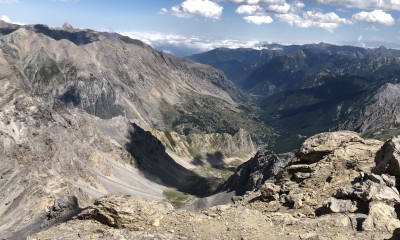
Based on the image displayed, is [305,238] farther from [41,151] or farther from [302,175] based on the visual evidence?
[41,151]

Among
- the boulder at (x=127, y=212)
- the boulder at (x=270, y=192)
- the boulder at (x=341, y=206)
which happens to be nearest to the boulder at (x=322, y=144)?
the boulder at (x=270, y=192)

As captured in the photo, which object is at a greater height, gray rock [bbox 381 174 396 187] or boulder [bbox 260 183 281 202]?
gray rock [bbox 381 174 396 187]

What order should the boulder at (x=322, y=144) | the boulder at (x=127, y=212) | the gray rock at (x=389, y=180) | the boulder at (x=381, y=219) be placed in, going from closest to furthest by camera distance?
the boulder at (x=381, y=219)
the boulder at (x=127, y=212)
the gray rock at (x=389, y=180)
the boulder at (x=322, y=144)

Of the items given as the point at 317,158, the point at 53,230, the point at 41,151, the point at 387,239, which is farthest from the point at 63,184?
the point at 387,239

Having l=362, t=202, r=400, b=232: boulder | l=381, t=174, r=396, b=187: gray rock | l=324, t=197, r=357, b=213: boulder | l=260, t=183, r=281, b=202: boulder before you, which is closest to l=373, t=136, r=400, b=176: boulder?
l=381, t=174, r=396, b=187: gray rock

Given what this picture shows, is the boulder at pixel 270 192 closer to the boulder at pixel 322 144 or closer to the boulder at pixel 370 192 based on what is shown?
the boulder at pixel 370 192

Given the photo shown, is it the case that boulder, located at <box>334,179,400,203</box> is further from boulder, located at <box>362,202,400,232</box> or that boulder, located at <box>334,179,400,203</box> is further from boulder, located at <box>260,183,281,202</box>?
boulder, located at <box>260,183,281,202</box>
